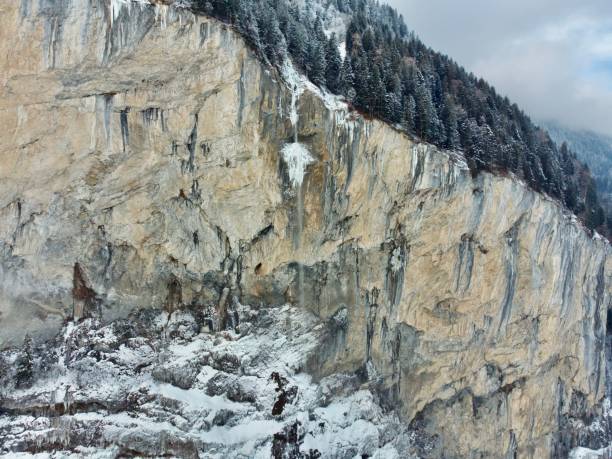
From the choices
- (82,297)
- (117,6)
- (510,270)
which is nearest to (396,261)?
(510,270)

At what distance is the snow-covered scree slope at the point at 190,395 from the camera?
25312mm

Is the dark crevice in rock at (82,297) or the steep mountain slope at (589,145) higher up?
the steep mountain slope at (589,145)

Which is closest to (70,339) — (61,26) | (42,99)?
(42,99)

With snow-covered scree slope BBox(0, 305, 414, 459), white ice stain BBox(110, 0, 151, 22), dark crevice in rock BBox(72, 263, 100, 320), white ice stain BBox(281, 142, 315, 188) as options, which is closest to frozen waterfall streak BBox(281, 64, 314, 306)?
white ice stain BBox(281, 142, 315, 188)

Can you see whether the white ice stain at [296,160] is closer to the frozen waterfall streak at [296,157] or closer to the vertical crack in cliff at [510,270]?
the frozen waterfall streak at [296,157]

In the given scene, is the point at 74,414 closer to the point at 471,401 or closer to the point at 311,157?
the point at 311,157

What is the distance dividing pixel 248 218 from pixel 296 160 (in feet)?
13.3

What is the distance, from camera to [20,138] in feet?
79.4

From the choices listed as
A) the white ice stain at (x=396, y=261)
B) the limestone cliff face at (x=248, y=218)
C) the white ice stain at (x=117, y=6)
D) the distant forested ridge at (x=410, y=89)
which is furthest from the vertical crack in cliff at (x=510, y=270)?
the white ice stain at (x=117, y=6)

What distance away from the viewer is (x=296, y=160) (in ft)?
90.0

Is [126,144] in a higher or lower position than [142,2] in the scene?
lower

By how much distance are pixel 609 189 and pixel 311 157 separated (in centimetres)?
10599

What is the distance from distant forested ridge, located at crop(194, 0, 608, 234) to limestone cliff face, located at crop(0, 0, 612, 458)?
6.85ft

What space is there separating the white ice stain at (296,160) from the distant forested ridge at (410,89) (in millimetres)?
4299
